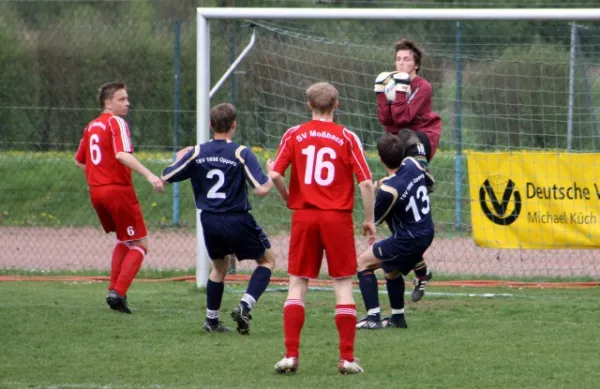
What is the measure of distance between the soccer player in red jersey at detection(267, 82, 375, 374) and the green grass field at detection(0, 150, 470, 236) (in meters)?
5.96

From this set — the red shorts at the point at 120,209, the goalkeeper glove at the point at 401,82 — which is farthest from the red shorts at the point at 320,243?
the red shorts at the point at 120,209

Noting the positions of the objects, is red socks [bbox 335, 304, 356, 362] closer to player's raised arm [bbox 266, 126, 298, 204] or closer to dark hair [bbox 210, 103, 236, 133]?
player's raised arm [bbox 266, 126, 298, 204]

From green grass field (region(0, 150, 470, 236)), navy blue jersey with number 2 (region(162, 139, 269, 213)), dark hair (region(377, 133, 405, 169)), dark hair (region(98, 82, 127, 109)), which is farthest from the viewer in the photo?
green grass field (region(0, 150, 470, 236))

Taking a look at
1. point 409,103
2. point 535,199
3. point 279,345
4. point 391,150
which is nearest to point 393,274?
point 391,150

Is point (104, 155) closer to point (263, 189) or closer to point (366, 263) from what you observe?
point (263, 189)

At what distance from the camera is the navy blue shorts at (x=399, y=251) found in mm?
7902

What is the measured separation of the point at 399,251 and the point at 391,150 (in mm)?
733

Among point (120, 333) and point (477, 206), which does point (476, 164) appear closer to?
point (477, 206)

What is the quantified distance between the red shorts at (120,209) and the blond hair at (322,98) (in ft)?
8.99

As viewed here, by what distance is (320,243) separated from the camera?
21.1 ft

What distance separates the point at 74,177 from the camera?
15523 mm

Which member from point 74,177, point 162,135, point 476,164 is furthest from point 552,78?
point 74,177

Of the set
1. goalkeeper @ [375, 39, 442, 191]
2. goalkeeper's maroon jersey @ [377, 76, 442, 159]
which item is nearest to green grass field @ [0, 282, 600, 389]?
goalkeeper @ [375, 39, 442, 191]

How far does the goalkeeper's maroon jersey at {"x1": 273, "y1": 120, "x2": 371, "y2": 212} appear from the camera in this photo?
6.35 m
